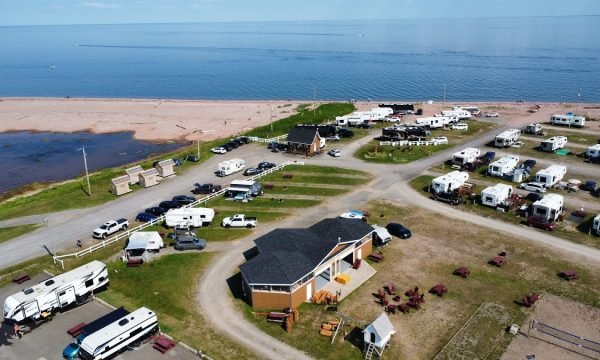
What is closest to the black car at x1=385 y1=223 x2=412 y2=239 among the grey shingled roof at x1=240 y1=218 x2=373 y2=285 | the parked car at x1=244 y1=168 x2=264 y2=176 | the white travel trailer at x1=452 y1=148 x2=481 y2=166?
the grey shingled roof at x1=240 y1=218 x2=373 y2=285

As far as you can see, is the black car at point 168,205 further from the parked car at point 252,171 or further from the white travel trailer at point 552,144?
the white travel trailer at point 552,144

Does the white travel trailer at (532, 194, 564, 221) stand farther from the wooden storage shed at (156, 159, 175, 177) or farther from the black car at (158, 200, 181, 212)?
the wooden storage shed at (156, 159, 175, 177)

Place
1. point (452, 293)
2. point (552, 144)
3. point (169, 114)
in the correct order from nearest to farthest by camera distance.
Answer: point (452, 293) → point (552, 144) → point (169, 114)

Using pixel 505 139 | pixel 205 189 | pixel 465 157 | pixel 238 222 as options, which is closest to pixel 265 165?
pixel 205 189

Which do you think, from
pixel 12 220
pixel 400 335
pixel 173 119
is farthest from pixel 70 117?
pixel 400 335

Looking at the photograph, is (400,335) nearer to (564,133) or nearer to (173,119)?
(564,133)

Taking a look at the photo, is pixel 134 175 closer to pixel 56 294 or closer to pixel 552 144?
pixel 56 294
